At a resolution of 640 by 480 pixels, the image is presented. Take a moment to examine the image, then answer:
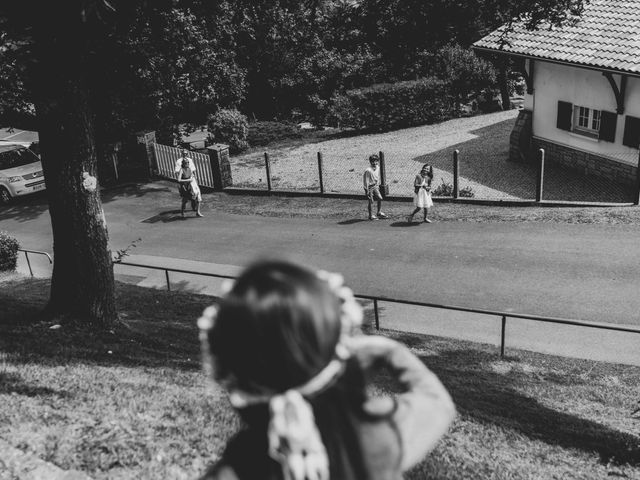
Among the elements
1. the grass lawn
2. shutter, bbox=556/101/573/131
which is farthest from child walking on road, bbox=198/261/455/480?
shutter, bbox=556/101/573/131

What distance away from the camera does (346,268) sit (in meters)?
13.2

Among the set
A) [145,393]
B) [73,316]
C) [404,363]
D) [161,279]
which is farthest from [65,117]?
[404,363]

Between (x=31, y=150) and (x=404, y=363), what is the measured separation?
23.3 metres

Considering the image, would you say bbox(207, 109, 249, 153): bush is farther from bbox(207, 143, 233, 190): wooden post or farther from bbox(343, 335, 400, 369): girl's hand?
bbox(343, 335, 400, 369): girl's hand

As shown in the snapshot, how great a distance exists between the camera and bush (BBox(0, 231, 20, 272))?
14570 mm

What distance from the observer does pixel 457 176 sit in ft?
54.7

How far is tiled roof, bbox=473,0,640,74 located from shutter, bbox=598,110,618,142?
4.79 ft

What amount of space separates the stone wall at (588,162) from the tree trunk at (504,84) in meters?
9.13

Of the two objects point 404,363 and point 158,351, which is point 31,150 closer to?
point 158,351

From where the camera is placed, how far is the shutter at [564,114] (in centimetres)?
1978

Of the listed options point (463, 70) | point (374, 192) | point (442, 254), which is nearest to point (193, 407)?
point (442, 254)

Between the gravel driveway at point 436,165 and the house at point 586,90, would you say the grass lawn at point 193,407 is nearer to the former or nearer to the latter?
the gravel driveway at point 436,165

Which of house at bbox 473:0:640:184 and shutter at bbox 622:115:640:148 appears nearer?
shutter at bbox 622:115:640:148

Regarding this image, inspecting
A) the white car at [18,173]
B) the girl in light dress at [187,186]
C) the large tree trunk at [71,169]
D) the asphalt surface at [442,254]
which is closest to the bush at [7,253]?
the asphalt surface at [442,254]
